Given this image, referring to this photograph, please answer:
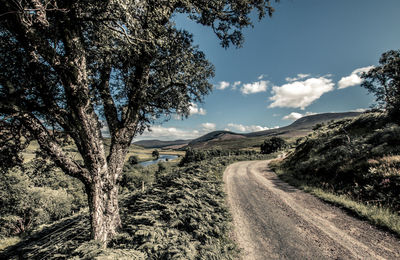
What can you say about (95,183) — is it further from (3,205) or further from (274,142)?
(274,142)

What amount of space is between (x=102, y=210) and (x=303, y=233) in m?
7.98

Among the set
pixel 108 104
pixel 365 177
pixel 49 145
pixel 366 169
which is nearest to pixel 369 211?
pixel 365 177

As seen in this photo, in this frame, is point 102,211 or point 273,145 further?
point 273,145

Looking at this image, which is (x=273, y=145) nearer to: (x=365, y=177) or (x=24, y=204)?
(x=365, y=177)

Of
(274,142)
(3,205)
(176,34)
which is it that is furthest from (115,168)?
(274,142)

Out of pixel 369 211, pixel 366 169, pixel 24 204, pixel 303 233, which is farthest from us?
pixel 24 204

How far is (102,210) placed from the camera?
14.4 ft

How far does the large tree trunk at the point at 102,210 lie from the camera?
4.28 m

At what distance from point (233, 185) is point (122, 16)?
14124 millimetres

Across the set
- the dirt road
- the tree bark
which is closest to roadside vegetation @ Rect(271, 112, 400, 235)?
the dirt road

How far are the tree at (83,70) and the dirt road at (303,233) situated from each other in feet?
18.8

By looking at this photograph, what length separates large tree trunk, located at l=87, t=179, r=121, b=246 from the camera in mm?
4281

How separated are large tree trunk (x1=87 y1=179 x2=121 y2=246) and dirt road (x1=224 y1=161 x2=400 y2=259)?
481 centimetres

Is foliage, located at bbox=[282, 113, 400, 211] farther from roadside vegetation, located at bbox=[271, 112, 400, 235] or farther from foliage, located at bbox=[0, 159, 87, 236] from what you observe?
foliage, located at bbox=[0, 159, 87, 236]
